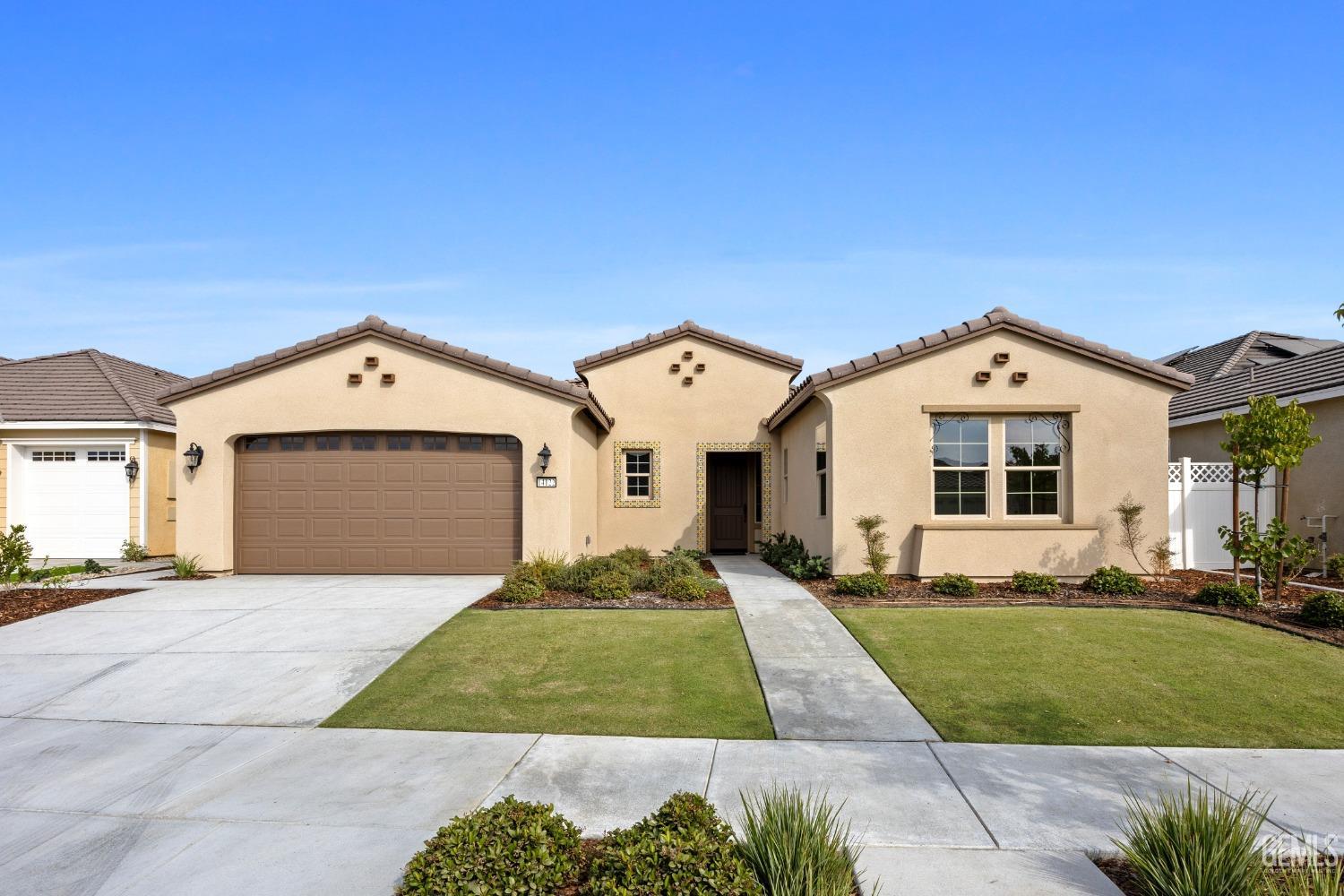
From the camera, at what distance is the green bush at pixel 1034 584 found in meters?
10.5

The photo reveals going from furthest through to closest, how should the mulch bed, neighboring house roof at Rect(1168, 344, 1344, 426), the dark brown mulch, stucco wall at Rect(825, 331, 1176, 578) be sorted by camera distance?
neighboring house roof at Rect(1168, 344, 1344, 426)
stucco wall at Rect(825, 331, 1176, 578)
the dark brown mulch
the mulch bed

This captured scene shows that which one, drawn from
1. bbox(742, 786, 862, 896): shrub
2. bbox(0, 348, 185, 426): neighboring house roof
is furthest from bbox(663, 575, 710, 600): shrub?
bbox(0, 348, 185, 426): neighboring house roof

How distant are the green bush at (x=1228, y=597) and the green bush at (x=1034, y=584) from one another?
1.76 m

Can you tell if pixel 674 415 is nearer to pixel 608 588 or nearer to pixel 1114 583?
pixel 608 588

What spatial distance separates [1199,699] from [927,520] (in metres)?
5.47

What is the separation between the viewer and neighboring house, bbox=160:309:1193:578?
1141cm

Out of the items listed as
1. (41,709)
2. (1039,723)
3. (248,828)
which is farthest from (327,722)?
(1039,723)

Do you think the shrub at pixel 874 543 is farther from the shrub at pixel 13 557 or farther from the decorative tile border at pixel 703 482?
the shrub at pixel 13 557

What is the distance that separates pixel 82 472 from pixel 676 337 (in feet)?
44.7

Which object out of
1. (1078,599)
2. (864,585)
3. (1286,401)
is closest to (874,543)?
(864,585)

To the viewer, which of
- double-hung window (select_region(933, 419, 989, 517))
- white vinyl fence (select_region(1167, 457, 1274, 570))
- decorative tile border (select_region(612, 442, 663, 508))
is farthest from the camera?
decorative tile border (select_region(612, 442, 663, 508))

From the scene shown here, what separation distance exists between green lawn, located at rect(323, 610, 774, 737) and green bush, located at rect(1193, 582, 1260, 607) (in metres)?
6.53

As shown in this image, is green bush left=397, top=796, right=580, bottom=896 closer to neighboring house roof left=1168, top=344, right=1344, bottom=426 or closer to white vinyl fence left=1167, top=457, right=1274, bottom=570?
white vinyl fence left=1167, top=457, right=1274, bottom=570

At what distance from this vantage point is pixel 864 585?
10.3 m
